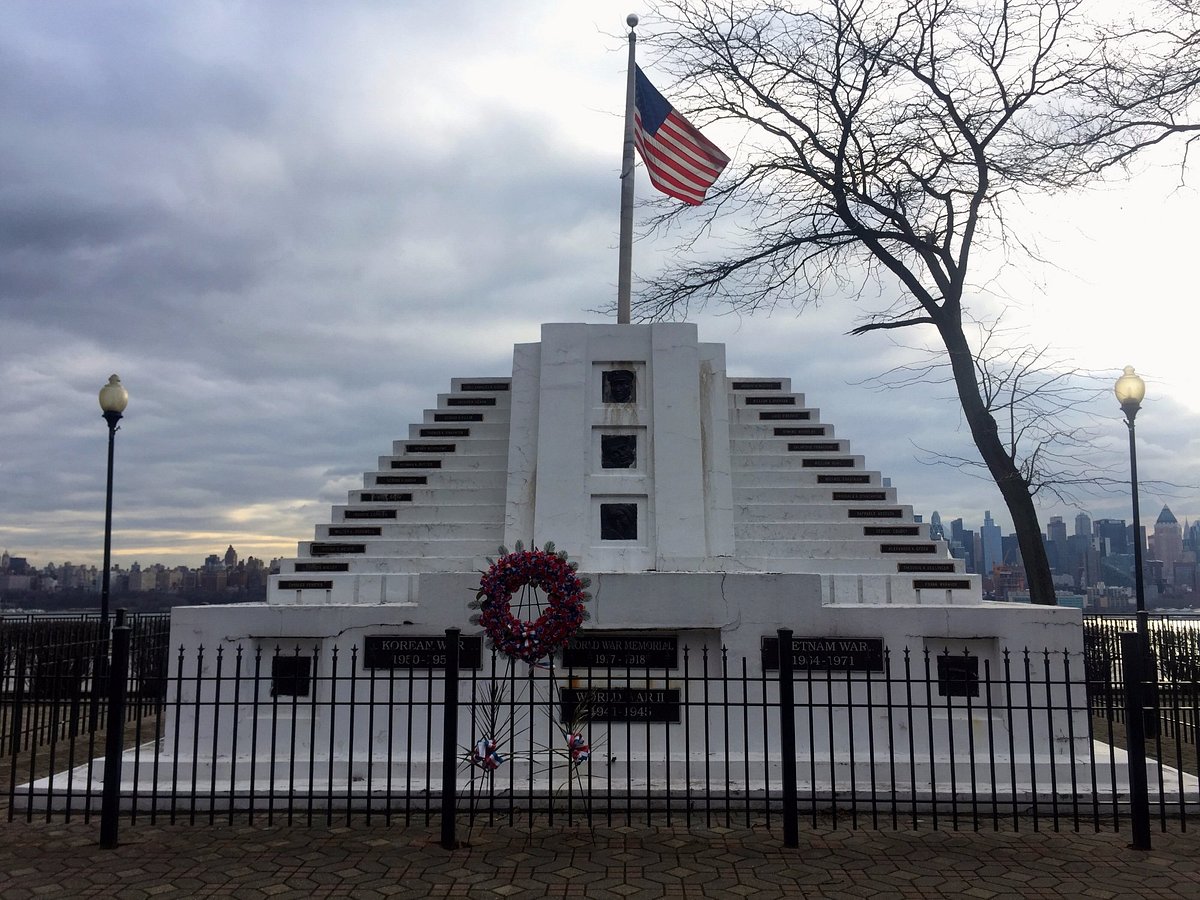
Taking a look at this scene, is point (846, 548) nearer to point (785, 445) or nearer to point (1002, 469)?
point (785, 445)

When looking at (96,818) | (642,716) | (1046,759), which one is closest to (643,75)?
(642,716)

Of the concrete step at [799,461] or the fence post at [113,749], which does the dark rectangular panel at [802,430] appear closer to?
the concrete step at [799,461]

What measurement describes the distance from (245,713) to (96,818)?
1630mm

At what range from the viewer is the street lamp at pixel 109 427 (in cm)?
1457

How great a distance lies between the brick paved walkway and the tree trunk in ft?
25.0

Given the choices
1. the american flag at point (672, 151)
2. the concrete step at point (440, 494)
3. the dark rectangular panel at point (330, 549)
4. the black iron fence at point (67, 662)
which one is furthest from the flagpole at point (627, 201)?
the black iron fence at point (67, 662)

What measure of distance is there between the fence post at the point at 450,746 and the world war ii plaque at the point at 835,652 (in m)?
3.34

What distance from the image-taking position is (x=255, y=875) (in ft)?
21.1

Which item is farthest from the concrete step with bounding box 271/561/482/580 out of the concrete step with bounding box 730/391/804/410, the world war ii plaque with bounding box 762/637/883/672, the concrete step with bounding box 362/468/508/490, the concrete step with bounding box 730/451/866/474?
the concrete step with bounding box 730/391/804/410

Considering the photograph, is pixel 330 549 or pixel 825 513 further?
pixel 825 513

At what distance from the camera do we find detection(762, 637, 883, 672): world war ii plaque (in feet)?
29.7

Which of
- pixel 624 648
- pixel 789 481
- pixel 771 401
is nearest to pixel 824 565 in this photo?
pixel 789 481

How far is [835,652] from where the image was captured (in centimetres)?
909

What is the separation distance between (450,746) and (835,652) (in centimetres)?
403
